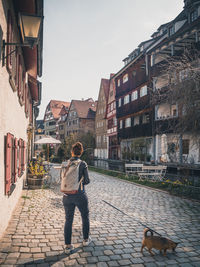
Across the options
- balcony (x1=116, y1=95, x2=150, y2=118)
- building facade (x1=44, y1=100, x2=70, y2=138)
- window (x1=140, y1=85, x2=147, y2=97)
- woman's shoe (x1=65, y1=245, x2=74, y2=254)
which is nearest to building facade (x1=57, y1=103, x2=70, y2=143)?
building facade (x1=44, y1=100, x2=70, y2=138)

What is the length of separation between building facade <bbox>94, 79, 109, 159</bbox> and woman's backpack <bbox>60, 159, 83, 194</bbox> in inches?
1463

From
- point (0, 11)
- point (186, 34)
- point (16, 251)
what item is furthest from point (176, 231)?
point (186, 34)

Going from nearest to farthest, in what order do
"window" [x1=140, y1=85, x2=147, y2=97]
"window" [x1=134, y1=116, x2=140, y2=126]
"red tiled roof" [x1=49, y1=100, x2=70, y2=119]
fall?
1. "window" [x1=140, y1=85, x2=147, y2=97]
2. "window" [x1=134, y1=116, x2=140, y2=126]
3. "red tiled roof" [x1=49, y1=100, x2=70, y2=119]

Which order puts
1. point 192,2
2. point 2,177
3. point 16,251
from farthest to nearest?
point 192,2
point 2,177
point 16,251

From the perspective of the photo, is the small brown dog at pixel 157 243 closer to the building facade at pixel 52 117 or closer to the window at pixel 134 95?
the window at pixel 134 95

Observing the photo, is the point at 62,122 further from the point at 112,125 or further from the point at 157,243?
the point at 157,243

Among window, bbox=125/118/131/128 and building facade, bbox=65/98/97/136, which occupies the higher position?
building facade, bbox=65/98/97/136

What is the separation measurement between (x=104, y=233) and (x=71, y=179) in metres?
1.73

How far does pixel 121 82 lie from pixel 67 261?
31.4m

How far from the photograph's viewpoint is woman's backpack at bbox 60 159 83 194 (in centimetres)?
423

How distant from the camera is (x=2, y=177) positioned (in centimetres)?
466

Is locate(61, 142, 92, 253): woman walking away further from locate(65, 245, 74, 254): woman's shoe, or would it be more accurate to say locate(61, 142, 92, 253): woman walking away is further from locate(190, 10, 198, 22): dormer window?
locate(190, 10, 198, 22): dormer window

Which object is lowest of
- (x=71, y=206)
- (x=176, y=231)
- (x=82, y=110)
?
(x=176, y=231)

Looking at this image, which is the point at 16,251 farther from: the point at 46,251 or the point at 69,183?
the point at 69,183
